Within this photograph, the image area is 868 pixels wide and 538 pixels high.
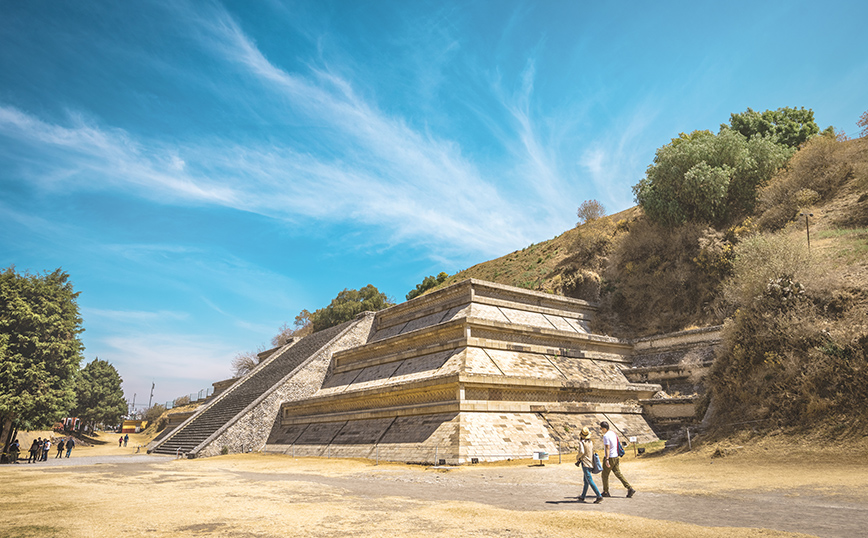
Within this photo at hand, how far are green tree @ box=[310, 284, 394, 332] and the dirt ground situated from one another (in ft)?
110

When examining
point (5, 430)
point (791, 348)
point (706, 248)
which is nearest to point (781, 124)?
point (706, 248)

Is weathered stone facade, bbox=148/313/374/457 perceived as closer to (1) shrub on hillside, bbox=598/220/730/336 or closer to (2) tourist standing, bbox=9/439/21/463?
(2) tourist standing, bbox=9/439/21/463

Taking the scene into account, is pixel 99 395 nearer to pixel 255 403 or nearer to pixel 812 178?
pixel 255 403

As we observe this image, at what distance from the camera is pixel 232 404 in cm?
2948

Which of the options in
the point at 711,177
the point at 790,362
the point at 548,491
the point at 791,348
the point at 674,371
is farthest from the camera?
the point at 711,177

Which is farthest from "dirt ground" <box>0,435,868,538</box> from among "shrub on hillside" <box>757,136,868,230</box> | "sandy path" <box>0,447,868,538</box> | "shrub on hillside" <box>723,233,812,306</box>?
"shrub on hillside" <box>757,136,868,230</box>

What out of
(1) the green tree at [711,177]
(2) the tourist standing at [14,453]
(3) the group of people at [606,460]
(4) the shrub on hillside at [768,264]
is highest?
(1) the green tree at [711,177]

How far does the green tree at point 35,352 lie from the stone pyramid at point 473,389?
48.2 feet

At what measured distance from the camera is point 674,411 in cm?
2023

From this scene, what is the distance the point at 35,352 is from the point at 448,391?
90.7 ft

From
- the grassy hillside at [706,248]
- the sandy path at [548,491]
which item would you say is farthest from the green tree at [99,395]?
the grassy hillside at [706,248]

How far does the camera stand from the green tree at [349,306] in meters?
48.8

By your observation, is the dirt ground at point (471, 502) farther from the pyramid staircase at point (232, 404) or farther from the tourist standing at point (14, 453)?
the pyramid staircase at point (232, 404)

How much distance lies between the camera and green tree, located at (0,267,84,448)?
27500 mm
